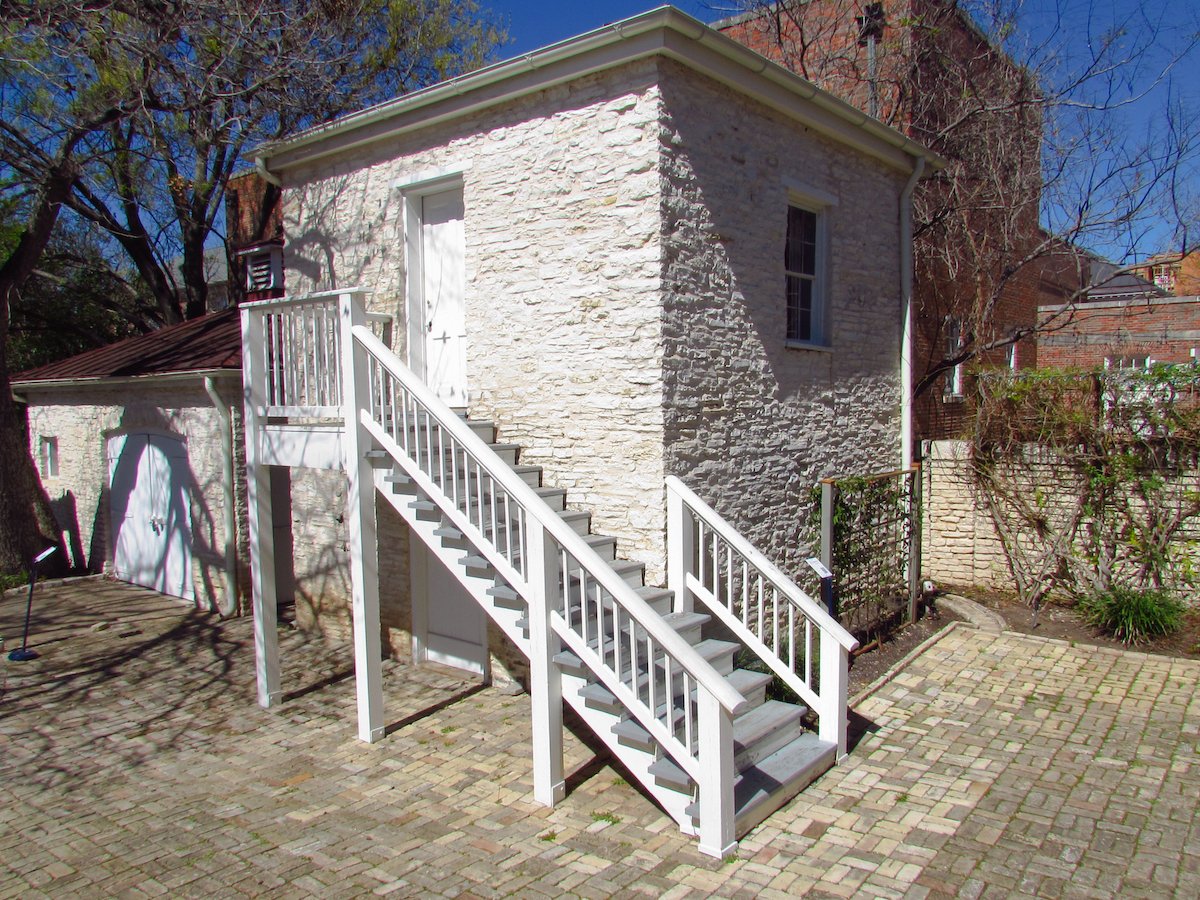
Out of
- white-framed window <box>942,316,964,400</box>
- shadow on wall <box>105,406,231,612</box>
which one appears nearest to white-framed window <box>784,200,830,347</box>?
white-framed window <box>942,316,964,400</box>

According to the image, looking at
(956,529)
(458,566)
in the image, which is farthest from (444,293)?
(956,529)

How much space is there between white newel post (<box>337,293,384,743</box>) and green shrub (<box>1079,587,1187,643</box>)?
22.1ft

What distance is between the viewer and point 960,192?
10664 mm

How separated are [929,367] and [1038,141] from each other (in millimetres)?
3174

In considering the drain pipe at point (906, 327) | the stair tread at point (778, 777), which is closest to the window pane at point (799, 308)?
the drain pipe at point (906, 327)

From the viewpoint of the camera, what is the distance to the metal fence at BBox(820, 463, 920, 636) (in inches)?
291

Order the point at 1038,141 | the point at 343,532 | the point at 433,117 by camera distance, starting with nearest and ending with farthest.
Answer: the point at 433,117, the point at 343,532, the point at 1038,141

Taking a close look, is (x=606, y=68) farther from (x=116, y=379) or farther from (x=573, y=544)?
(x=116, y=379)

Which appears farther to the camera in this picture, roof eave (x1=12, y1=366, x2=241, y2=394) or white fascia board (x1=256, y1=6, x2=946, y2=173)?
roof eave (x1=12, y1=366, x2=241, y2=394)

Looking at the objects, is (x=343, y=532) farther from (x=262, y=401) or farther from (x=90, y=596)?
(x=90, y=596)

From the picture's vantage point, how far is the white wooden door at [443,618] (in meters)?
7.51

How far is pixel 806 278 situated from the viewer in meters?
7.68

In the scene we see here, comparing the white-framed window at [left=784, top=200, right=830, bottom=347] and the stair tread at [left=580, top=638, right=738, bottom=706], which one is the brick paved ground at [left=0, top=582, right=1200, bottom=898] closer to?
the stair tread at [left=580, top=638, right=738, bottom=706]

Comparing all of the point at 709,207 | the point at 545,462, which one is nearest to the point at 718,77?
the point at 709,207
